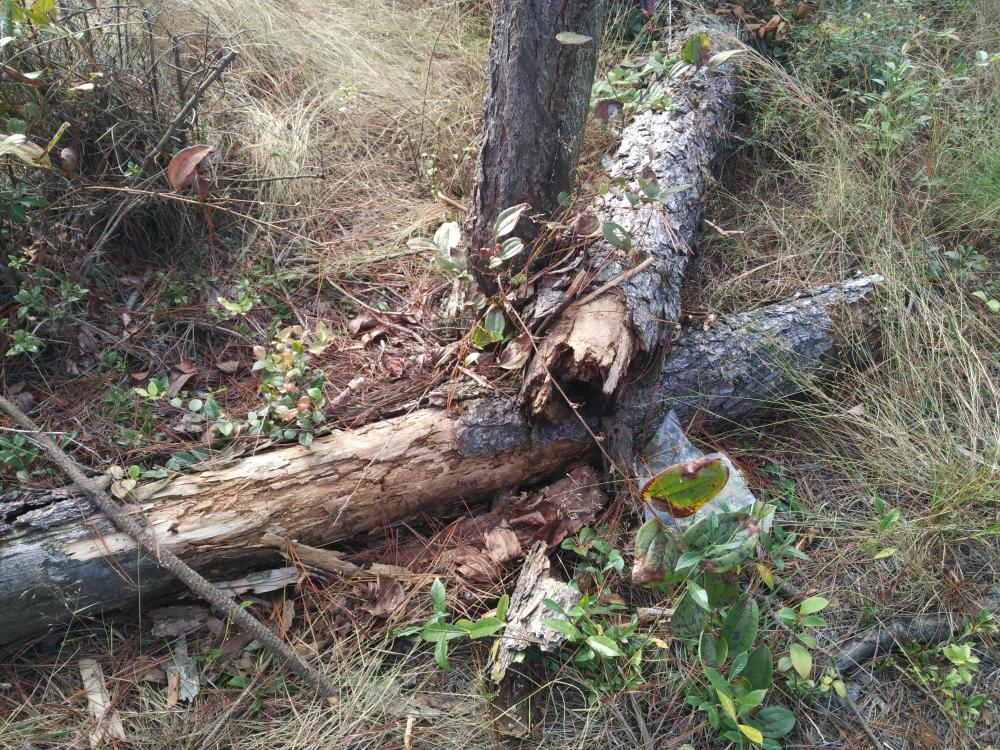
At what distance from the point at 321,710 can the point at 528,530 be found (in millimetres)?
718

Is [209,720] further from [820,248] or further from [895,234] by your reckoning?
[895,234]

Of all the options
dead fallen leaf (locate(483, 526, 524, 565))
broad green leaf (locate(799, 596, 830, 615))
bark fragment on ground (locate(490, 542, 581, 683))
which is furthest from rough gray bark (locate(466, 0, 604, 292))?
broad green leaf (locate(799, 596, 830, 615))

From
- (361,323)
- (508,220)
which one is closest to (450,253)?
(508,220)

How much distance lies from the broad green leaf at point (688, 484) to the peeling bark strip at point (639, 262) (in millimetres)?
290

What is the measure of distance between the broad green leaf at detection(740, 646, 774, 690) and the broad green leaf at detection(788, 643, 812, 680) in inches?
2.2

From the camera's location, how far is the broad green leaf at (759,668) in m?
1.65

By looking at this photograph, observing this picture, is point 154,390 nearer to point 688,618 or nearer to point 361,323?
point 361,323

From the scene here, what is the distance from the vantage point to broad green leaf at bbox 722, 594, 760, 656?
1679 millimetres

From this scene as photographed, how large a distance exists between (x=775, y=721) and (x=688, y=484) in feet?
1.94

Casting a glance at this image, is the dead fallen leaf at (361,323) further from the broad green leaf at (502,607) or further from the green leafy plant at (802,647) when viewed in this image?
the green leafy plant at (802,647)

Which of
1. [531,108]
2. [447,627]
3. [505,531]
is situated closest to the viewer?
[447,627]

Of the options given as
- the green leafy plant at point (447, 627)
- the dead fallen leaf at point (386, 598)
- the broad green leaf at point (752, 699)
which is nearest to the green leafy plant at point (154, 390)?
the dead fallen leaf at point (386, 598)

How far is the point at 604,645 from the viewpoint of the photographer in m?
1.62

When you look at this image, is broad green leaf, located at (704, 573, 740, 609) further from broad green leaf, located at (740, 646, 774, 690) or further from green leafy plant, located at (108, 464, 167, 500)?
green leafy plant, located at (108, 464, 167, 500)
